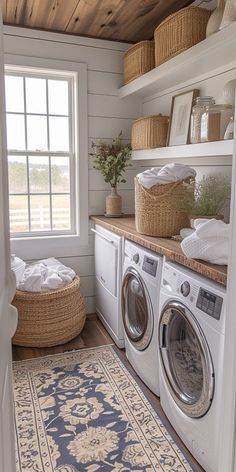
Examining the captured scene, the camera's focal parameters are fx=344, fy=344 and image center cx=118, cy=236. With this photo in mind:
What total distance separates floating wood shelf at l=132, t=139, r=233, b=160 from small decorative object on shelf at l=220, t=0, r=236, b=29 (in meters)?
0.55

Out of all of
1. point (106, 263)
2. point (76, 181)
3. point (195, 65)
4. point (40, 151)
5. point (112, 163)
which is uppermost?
point (195, 65)

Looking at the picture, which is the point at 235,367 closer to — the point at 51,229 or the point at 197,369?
the point at 197,369

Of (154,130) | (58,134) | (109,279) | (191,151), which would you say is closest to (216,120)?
(191,151)

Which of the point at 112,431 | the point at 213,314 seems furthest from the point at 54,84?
the point at 112,431

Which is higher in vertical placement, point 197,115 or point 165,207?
point 197,115

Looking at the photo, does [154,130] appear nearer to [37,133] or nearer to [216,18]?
[216,18]

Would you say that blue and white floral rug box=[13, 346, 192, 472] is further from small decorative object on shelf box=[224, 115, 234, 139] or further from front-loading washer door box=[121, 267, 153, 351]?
small decorative object on shelf box=[224, 115, 234, 139]

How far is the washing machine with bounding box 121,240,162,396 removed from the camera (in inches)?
76.5

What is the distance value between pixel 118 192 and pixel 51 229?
703mm

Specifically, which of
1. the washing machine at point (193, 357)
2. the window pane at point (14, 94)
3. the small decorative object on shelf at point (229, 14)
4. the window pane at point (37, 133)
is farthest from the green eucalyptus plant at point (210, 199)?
the window pane at point (14, 94)

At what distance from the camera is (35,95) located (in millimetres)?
2914

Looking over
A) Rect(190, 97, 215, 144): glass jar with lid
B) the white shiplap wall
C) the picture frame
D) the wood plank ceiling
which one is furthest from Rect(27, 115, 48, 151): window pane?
Rect(190, 97, 215, 144): glass jar with lid

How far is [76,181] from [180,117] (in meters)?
1.12

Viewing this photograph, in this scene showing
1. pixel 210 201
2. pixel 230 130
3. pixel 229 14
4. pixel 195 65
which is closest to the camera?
pixel 229 14
